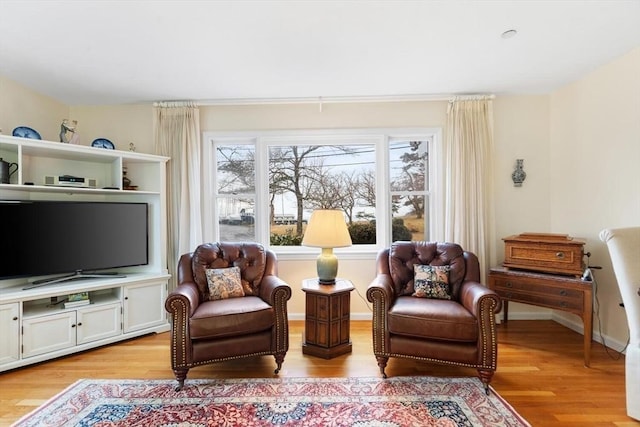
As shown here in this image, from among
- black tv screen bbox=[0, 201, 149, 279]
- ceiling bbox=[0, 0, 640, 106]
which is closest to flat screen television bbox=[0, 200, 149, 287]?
black tv screen bbox=[0, 201, 149, 279]

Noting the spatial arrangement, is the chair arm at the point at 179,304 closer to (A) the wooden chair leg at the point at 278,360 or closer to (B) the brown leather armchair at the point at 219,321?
(B) the brown leather armchair at the point at 219,321

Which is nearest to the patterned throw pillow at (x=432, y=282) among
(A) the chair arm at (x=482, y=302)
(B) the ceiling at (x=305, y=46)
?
(A) the chair arm at (x=482, y=302)

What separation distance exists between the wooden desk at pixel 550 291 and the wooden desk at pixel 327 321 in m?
1.53

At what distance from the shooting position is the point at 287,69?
9.30ft

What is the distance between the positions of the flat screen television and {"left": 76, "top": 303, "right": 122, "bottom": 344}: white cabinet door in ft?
1.28

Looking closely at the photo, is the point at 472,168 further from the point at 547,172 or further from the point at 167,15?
the point at 167,15

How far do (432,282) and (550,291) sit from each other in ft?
3.42

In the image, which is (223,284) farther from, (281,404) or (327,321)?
(281,404)

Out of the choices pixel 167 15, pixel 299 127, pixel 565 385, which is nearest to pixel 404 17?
pixel 167 15

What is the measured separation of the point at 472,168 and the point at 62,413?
4045 millimetres

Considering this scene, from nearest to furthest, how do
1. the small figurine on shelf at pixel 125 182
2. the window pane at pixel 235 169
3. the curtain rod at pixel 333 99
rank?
the small figurine on shelf at pixel 125 182 < the curtain rod at pixel 333 99 < the window pane at pixel 235 169

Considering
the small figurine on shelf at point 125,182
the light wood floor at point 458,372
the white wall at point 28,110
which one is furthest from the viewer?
the small figurine on shelf at point 125,182

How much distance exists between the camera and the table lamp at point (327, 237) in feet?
9.44

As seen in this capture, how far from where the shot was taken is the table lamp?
288 centimetres
